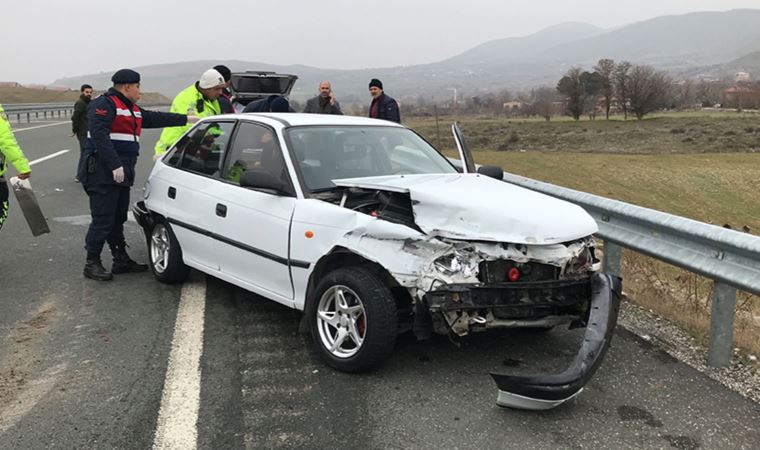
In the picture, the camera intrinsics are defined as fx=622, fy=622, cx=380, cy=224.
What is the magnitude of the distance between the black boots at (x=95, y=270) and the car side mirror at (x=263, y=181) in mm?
2266

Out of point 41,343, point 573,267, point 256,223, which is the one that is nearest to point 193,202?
point 256,223

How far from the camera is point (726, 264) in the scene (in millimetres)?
3869

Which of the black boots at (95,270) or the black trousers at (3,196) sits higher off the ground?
the black trousers at (3,196)

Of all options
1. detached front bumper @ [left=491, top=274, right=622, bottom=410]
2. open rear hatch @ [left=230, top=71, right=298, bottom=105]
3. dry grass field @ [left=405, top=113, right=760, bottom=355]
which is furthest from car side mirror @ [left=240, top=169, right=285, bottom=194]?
open rear hatch @ [left=230, top=71, right=298, bottom=105]

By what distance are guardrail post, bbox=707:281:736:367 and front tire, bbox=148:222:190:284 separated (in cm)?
411

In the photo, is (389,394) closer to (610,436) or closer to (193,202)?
(610,436)

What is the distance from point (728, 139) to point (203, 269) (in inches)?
1479

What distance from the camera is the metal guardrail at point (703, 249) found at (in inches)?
147

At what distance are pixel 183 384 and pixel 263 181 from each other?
55.3 inches

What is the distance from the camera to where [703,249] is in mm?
4078

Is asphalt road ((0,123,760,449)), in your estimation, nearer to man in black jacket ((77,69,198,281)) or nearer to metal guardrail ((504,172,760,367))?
metal guardrail ((504,172,760,367))

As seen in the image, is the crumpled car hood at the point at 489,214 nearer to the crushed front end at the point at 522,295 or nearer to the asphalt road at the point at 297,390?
the crushed front end at the point at 522,295

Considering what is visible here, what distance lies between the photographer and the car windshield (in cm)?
451

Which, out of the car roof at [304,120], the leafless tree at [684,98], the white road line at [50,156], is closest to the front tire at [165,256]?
the car roof at [304,120]
